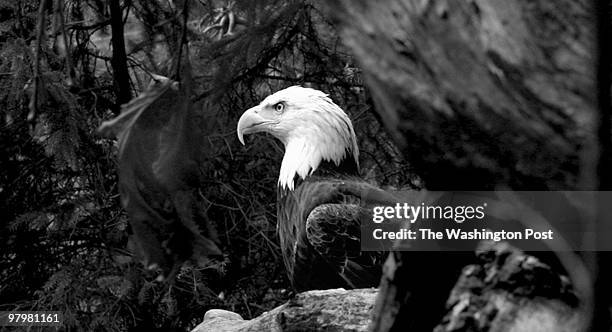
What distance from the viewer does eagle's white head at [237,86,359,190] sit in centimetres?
430

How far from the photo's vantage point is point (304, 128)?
4.41 meters

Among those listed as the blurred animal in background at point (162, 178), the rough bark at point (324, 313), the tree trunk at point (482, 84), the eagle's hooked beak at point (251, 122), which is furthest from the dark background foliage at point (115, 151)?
the tree trunk at point (482, 84)

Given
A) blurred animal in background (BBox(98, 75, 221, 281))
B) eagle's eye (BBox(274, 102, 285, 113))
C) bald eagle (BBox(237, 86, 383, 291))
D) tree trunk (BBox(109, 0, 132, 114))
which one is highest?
tree trunk (BBox(109, 0, 132, 114))

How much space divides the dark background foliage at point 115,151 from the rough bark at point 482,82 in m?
2.54

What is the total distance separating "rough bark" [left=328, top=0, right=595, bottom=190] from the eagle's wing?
105 inches

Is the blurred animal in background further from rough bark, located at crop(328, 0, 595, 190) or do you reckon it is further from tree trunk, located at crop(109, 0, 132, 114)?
tree trunk, located at crop(109, 0, 132, 114)

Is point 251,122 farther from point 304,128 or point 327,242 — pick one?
point 327,242

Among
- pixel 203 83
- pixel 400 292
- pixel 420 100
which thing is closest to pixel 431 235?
pixel 400 292

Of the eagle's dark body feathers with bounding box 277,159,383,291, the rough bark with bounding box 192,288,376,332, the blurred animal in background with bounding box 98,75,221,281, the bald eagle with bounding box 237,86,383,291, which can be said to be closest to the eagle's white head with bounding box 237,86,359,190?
the bald eagle with bounding box 237,86,383,291

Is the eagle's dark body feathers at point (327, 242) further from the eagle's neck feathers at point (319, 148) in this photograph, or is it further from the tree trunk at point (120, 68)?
the tree trunk at point (120, 68)

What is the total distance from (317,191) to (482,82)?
3036 millimetres

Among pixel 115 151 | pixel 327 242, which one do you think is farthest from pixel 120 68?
pixel 327 242

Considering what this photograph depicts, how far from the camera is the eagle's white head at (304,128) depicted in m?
4.30

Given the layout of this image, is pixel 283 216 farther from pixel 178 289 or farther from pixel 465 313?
pixel 465 313
